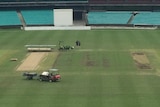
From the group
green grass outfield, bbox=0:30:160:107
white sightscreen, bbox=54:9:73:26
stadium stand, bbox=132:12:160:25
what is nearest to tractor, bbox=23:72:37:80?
green grass outfield, bbox=0:30:160:107

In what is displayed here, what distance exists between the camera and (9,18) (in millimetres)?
97625

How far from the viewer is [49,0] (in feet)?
337

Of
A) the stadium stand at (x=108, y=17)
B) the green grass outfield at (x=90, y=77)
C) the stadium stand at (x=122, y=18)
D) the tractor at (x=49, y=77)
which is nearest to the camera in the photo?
the green grass outfield at (x=90, y=77)

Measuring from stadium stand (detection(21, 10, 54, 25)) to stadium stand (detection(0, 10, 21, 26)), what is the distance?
6.98ft

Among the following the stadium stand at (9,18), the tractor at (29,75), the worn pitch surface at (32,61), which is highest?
the tractor at (29,75)

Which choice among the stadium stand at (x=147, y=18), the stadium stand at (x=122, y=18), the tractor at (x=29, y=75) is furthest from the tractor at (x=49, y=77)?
the stadium stand at (x=147, y=18)

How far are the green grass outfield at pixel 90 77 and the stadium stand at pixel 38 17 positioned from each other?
873 inches

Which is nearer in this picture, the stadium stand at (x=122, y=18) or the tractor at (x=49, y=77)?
the tractor at (x=49, y=77)

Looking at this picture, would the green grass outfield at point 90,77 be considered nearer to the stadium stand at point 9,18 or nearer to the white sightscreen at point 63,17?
the white sightscreen at point 63,17

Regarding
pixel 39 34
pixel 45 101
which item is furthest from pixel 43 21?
pixel 45 101

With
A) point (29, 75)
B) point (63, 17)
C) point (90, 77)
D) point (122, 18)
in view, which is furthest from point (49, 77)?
point (122, 18)

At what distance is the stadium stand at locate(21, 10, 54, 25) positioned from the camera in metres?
95.2

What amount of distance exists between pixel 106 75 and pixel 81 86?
5.30 meters

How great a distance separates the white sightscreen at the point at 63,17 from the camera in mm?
93562
